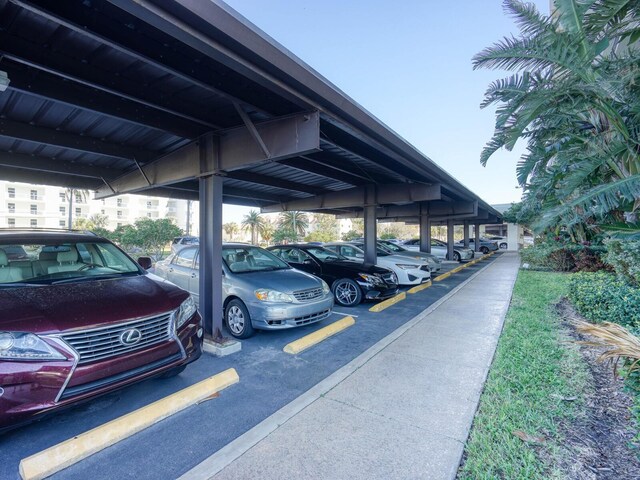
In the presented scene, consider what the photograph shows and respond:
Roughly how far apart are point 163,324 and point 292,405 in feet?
4.84

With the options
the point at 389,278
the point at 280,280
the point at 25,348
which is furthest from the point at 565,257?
the point at 25,348

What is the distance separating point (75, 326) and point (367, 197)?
8186 mm

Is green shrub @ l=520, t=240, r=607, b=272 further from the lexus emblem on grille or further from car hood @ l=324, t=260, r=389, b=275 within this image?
the lexus emblem on grille

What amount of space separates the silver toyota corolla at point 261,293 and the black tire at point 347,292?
1647 mm

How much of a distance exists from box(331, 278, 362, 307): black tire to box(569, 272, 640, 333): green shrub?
4.11m

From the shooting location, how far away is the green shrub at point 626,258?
17.0 feet

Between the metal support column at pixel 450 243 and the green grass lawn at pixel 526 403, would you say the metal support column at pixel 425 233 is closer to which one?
the metal support column at pixel 450 243

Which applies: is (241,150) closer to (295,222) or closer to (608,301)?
(608,301)

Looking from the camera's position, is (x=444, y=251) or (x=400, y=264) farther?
(x=444, y=251)

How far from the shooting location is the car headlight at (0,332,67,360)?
7.15 feet

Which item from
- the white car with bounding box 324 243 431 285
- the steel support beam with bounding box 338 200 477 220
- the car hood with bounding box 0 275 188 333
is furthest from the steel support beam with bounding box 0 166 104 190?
the steel support beam with bounding box 338 200 477 220

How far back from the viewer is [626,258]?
5.65m

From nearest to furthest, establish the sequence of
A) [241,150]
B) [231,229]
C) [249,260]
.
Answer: [241,150], [249,260], [231,229]

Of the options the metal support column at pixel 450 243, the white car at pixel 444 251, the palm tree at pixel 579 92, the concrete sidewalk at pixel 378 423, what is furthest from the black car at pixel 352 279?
the metal support column at pixel 450 243
